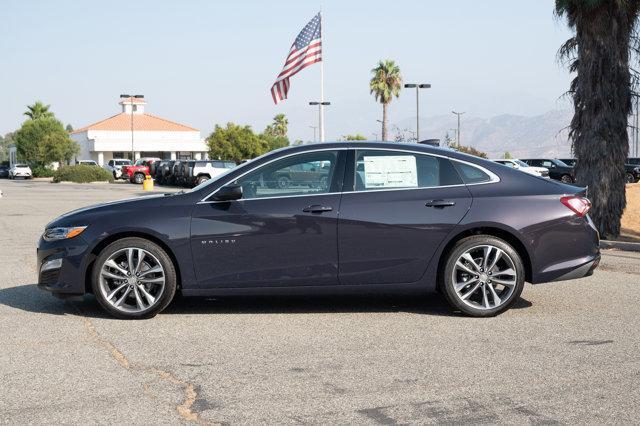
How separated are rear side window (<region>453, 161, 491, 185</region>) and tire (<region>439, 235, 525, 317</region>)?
512 millimetres

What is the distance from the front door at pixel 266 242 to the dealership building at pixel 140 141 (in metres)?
88.3

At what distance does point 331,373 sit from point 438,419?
1.12 meters

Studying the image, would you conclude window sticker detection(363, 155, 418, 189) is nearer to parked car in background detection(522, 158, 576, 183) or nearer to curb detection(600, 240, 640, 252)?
curb detection(600, 240, 640, 252)

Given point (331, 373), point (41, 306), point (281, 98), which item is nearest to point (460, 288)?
point (331, 373)

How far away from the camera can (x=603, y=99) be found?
54.0ft

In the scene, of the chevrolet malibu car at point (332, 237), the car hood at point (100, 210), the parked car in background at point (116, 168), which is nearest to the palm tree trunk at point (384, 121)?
the parked car in background at point (116, 168)

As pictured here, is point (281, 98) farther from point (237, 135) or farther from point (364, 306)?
point (237, 135)

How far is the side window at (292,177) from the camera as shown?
24.0 ft

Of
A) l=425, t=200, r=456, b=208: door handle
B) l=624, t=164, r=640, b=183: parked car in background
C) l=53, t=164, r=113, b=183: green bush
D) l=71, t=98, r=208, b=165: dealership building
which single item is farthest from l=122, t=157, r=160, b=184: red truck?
l=425, t=200, r=456, b=208: door handle

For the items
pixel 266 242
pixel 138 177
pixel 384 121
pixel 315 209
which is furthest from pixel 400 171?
pixel 384 121

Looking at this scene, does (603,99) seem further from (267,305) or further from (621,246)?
(267,305)

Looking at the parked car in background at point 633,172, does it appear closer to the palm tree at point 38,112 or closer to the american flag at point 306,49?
the american flag at point 306,49

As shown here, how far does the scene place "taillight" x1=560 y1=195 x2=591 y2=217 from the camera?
291 inches

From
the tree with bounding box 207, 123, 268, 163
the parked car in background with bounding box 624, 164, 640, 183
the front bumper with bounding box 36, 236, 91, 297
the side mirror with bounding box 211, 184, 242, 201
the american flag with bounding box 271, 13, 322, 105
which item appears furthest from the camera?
the tree with bounding box 207, 123, 268, 163
